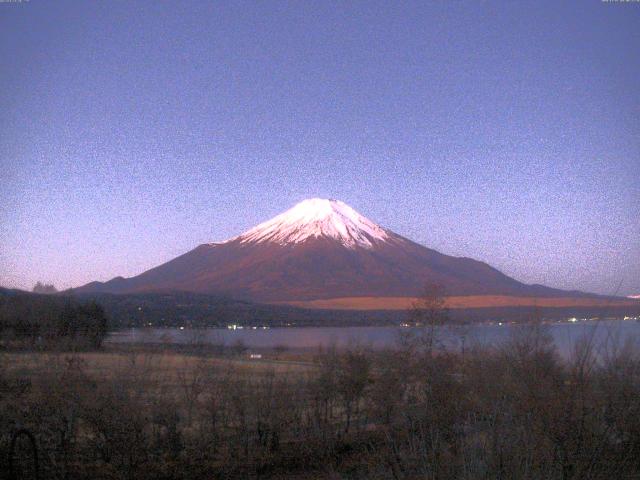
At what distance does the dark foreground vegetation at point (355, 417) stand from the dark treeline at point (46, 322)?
665cm

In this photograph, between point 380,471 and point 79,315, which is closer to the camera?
point 380,471

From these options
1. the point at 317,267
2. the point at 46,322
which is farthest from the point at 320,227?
the point at 46,322

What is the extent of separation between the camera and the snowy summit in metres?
99.9

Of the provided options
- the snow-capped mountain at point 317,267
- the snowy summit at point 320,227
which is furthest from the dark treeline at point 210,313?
the snowy summit at point 320,227

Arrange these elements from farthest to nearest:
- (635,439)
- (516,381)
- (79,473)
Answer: (79,473), (516,381), (635,439)

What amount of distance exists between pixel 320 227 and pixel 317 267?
45.3 ft

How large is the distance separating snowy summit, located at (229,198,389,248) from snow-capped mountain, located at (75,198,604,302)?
14cm

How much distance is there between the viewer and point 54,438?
35.1 ft

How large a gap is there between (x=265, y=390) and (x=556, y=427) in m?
7.80

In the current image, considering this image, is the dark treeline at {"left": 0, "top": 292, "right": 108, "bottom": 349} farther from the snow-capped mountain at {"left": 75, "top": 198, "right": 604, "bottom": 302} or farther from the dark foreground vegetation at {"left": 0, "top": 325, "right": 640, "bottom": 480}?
the snow-capped mountain at {"left": 75, "top": 198, "right": 604, "bottom": 302}

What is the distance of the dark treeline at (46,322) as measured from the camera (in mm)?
23609

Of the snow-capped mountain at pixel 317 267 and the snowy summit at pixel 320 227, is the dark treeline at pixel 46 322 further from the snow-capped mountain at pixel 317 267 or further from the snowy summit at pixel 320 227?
the snowy summit at pixel 320 227

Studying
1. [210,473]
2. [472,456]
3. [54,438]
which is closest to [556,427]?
[472,456]

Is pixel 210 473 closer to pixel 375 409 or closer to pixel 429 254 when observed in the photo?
pixel 375 409
